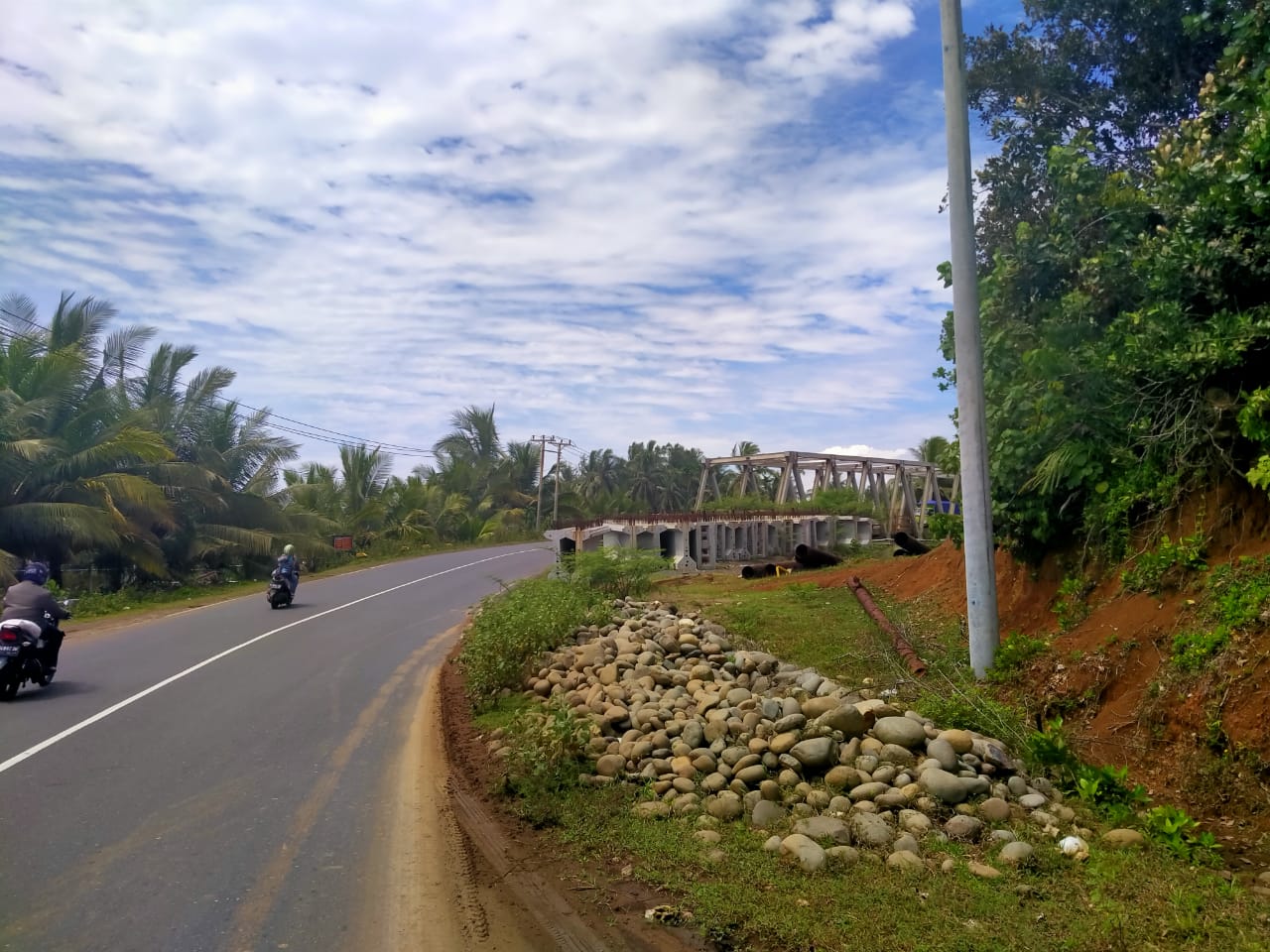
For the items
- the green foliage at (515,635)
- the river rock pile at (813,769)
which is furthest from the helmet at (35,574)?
the river rock pile at (813,769)

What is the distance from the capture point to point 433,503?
47.8 m

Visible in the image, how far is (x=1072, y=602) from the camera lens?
28.9 feet

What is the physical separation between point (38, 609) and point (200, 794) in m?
4.93

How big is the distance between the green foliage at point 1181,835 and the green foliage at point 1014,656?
8.56 feet

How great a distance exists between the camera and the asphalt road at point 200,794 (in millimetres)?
4641

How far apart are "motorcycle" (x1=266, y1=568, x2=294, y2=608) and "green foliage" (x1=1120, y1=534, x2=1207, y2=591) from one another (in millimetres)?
16791

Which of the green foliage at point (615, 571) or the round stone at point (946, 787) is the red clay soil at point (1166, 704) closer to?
the round stone at point (946, 787)

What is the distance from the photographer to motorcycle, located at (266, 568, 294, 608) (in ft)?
65.2

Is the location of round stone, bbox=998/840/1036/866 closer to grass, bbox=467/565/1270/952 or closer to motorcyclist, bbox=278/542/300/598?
grass, bbox=467/565/1270/952

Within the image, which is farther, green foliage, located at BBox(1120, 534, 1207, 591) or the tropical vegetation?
the tropical vegetation

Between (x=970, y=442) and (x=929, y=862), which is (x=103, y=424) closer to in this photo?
(x=970, y=442)

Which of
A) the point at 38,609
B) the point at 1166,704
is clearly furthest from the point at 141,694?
the point at 1166,704

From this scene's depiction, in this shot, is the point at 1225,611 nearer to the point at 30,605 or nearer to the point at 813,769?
the point at 813,769

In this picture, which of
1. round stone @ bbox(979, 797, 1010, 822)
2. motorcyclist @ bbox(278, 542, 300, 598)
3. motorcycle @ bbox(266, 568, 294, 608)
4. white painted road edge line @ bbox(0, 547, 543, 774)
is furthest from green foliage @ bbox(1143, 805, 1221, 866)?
motorcyclist @ bbox(278, 542, 300, 598)
